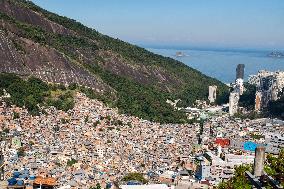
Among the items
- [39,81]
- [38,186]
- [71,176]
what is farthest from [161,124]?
[38,186]

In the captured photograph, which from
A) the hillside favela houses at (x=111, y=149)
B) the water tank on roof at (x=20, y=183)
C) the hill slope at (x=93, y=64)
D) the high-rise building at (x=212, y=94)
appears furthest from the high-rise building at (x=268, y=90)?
the water tank on roof at (x=20, y=183)

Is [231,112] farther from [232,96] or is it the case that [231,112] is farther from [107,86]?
[107,86]

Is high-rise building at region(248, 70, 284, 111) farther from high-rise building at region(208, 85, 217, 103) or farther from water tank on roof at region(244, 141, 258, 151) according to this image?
water tank on roof at region(244, 141, 258, 151)

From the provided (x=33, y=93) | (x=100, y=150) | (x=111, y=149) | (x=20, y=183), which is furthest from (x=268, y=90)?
(x=20, y=183)

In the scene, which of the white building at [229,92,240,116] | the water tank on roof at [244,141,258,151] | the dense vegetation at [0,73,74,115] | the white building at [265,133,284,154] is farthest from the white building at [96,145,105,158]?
the white building at [229,92,240,116]

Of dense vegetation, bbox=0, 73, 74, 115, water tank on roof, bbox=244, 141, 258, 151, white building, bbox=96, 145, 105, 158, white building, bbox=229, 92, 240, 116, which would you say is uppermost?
dense vegetation, bbox=0, 73, 74, 115

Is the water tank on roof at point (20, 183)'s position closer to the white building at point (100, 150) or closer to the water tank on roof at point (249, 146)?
the white building at point (100, 150)

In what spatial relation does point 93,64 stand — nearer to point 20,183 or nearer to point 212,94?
point 212,94
